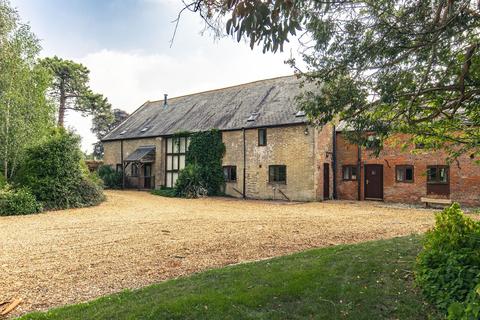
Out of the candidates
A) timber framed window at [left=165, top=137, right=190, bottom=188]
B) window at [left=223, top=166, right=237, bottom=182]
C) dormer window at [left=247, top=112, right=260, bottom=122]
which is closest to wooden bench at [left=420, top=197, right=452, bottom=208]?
dormer window at [left=247, top=112, right=260, bottom=122]

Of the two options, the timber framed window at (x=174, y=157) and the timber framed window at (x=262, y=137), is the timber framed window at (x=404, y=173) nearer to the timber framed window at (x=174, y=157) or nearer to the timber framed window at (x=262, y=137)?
the timber framed window at (x=262, y=137)

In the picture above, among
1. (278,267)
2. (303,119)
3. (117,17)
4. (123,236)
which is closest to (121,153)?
(303,119)

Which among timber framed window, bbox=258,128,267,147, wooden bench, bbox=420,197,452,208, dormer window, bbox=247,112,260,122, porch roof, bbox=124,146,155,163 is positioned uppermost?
dormer window, bbox=247,112,260,122

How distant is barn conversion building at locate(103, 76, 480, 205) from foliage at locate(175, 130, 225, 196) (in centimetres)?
54

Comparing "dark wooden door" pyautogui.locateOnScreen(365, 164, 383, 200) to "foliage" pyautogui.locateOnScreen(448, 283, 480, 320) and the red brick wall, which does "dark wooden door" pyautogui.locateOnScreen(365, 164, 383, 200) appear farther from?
"foliage" pyautogui.locateOnScreen(448, 283, 480, 320)

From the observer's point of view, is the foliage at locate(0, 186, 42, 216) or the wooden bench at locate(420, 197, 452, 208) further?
the wooden bench at locate(420, 197, 452, 208)

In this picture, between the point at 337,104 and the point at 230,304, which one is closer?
the point at 230,304

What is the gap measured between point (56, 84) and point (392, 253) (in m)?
42.1

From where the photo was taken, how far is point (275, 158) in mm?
20375

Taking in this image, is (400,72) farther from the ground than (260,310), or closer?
farther from the ground

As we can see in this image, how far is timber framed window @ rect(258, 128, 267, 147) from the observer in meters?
20.9

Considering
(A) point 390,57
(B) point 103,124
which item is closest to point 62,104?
(B) point 103,124

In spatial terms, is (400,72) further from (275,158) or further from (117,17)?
(275,158)

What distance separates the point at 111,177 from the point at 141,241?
21.3 metres
